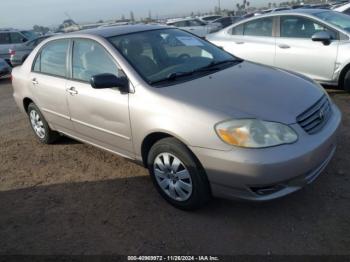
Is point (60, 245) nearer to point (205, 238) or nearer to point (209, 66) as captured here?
point (205, 238)

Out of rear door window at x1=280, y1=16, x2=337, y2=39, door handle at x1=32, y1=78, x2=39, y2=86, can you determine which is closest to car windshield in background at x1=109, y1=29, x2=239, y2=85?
door handle at x1=32, y1=78, x2=39, y2=86

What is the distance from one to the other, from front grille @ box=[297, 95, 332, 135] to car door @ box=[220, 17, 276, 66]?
11.7 feet

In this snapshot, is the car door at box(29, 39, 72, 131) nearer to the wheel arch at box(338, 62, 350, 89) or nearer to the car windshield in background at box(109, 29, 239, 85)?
the car windshield in background at box(109, 29, 239, 85)

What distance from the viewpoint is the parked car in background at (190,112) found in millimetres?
2916

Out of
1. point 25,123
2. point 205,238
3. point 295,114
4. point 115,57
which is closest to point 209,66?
point 115,57

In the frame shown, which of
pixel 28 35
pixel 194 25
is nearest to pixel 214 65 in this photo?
pixel 28 35

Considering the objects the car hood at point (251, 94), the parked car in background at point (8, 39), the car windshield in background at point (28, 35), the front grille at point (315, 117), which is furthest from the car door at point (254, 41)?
the car windshield in background at point (28, 35)

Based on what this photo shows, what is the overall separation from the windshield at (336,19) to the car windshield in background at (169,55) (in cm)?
300

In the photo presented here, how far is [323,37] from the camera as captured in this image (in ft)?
19.8

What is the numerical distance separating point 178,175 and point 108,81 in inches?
43.1

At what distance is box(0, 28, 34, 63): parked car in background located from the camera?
16516 millimetres

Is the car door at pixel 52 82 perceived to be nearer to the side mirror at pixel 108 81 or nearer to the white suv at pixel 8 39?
the side mirror at pixel 108 81

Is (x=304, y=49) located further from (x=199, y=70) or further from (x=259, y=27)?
(x=199, y=70)

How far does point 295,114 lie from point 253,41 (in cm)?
444
